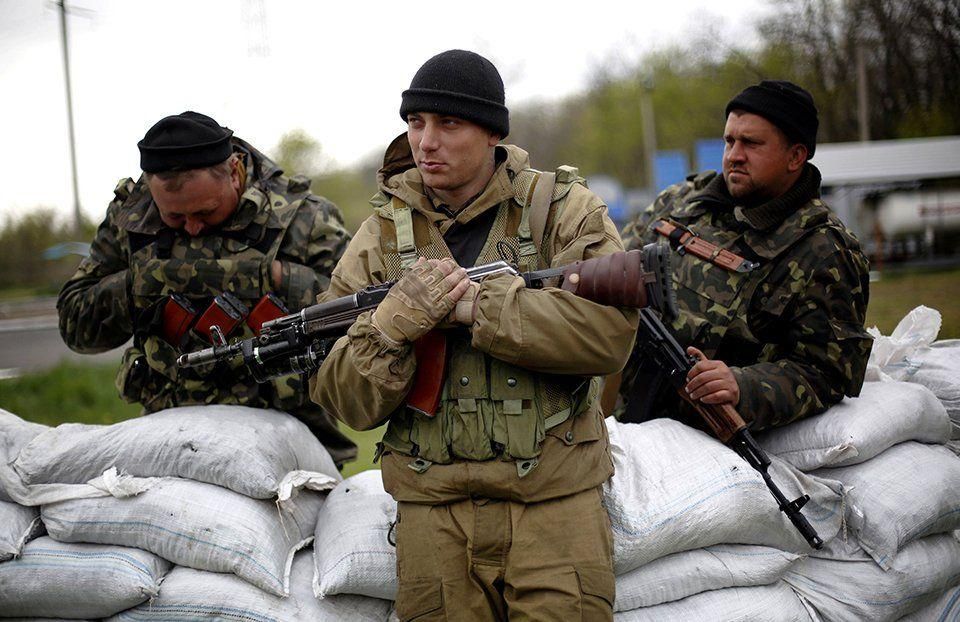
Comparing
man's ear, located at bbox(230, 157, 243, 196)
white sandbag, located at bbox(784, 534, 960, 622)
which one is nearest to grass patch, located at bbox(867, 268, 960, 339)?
white sandbag, located at bbox(784, 534, 960, 622)

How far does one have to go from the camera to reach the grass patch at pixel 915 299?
571 centimetres

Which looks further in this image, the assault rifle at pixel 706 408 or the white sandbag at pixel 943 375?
the white sandbag at pixel 943 375

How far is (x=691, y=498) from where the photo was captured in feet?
10.3

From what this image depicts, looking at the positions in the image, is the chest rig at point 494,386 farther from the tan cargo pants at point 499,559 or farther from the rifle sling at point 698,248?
the rifle sling at point 698,248

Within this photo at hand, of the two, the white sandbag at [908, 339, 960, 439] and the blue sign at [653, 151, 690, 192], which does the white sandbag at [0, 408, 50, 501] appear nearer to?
the white sandbag at [908, 339, 960, 439]

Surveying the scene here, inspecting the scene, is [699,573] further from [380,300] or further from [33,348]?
[33,348]

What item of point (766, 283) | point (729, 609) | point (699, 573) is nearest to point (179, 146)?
point (766, 283)

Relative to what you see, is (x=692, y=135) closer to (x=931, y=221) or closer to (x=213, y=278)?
(x=931, y=221)

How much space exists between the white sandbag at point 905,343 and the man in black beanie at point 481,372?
81.7 inches

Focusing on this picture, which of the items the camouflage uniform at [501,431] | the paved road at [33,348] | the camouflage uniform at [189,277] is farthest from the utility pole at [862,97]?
the paved road at [33,348]

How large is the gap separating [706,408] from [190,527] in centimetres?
193

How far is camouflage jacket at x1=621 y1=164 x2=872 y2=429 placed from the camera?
135 inches

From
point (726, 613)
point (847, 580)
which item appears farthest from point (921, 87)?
point (726, 613)

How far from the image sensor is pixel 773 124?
366 centimetres
